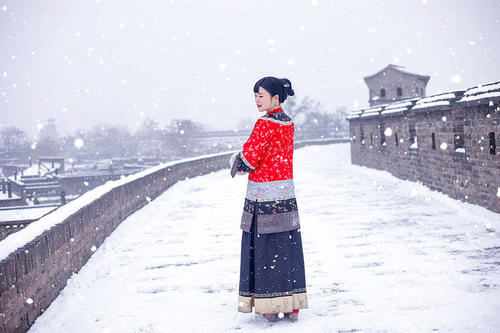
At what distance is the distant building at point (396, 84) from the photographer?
39188 mm

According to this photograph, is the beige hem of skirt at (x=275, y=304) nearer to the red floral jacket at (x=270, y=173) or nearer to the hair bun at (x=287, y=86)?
the red floral jacket at (x=270, y=173)

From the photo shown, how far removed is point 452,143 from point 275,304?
701 cm

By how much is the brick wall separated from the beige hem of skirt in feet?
16.6

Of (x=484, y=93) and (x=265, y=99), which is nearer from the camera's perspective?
(x=265, y=99)

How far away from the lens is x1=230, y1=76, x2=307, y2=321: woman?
3539mm

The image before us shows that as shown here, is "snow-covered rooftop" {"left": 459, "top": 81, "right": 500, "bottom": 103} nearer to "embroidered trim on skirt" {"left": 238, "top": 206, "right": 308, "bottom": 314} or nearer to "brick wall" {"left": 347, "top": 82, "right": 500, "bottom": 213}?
"brick wall" {"left": 347, "top": 82, "right": 500, "bottom": 213}

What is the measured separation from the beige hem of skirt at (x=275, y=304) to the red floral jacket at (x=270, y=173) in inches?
19.7

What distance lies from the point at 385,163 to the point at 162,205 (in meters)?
8.26

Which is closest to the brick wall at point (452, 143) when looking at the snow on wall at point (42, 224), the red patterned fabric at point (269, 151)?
the red patterned fabric at point (269, 151)

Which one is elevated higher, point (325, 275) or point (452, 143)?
point (452, 143)

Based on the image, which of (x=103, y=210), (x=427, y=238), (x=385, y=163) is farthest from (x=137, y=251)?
(x=385, y=163)

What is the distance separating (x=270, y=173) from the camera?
3594mm

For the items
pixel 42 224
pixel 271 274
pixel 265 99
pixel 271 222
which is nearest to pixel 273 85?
pixel 265 99

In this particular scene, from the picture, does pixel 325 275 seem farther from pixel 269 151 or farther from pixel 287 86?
pixel 287 86
